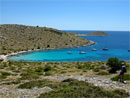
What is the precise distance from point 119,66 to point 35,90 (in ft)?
51.6

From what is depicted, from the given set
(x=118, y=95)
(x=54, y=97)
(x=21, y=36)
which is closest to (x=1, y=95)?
(x=54, y=97)

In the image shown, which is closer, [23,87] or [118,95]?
[118,95]

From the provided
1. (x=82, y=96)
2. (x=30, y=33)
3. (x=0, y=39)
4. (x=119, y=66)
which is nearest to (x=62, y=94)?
(x=82, y=96)

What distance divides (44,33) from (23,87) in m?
104

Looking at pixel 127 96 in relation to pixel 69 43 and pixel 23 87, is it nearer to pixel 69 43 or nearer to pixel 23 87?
pixel 23 87

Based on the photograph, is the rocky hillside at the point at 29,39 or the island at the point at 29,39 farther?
the rocky hillside at the point at 29,39

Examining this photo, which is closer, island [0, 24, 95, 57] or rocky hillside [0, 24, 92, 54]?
island [0, 24, 95, 57]

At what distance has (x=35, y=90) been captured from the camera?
13570 millimetres

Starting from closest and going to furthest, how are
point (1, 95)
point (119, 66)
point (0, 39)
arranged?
point (1, 95), point (119, 66), point (0, 39)

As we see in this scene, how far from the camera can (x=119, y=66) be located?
2397 cm

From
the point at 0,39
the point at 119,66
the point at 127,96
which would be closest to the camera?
the point at 127,96

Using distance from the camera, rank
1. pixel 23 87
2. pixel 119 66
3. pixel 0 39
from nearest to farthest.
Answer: pixel 23 87, pixel 119 66, pixel 0 39

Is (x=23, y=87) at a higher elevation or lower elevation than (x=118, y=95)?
lower

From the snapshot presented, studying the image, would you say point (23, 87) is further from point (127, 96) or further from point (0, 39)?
point (0, 39)
